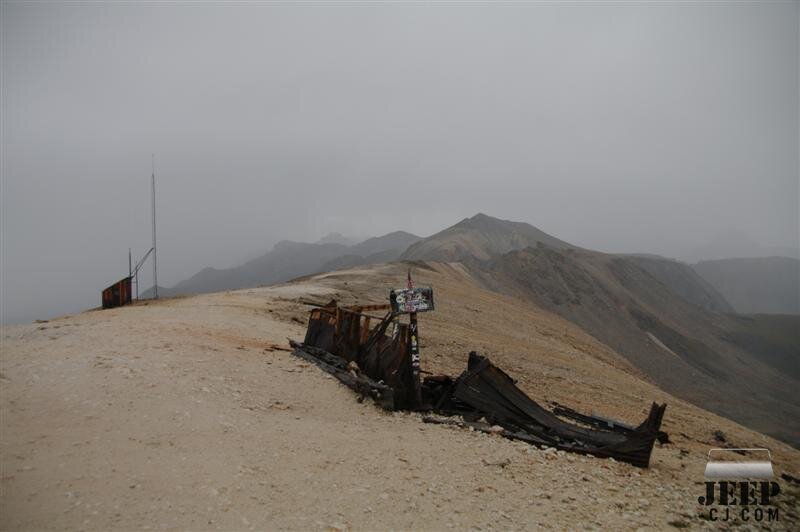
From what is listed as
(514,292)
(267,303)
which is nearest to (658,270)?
(514,292)

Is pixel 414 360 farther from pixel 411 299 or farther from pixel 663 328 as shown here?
pixel 663 328

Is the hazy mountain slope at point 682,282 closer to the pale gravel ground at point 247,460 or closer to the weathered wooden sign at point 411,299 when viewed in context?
→ the weathered wooden sign at point 411,299

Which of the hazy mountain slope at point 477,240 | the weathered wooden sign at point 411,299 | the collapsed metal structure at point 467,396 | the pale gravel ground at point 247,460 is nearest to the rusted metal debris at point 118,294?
the pale gravel ground at point 247,460

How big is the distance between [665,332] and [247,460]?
46552 millimetres

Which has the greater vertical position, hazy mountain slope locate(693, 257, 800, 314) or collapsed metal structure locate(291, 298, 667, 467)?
collapsed metal structure locate(291, 298, 667, 467)

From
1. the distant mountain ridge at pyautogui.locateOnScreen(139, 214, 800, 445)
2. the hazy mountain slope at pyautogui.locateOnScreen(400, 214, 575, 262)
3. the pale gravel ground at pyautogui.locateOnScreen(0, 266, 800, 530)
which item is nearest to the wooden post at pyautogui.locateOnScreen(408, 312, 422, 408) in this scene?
the pale gravel ground at pyautogui.locateOnScreen(0, 266, 800, 530)

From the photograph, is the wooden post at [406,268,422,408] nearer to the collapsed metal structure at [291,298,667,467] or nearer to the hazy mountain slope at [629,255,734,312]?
the collapsed metal structure at [291,298,667,467]

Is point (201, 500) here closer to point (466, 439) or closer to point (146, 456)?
point (146, 456)

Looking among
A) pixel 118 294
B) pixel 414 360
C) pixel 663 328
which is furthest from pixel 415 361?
pixel 663 328

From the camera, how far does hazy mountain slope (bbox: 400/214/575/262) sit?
68.1 metres

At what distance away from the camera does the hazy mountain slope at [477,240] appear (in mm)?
68062

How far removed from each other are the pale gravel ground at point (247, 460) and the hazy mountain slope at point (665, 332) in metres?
27.7

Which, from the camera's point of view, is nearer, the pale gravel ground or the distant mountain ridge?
the pale gravel ground

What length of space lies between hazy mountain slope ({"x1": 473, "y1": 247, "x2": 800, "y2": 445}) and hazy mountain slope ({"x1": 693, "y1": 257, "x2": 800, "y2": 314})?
81560 mm
